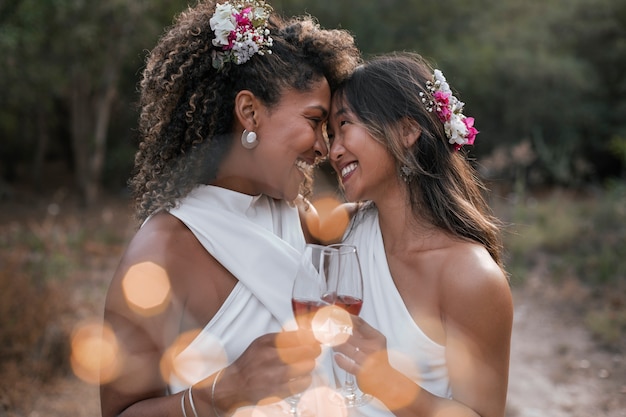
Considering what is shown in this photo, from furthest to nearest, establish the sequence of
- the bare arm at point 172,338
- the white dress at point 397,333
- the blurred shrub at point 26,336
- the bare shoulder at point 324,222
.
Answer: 1. the blurred shrub at point 26,336
2. the bare shoulder at point 324,222
3. the white dress at point 397,333
4. the bare arm at point 172,338

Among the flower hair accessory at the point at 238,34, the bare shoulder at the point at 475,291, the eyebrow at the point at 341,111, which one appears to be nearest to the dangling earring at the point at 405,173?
the eyebrow at the point at 341,111

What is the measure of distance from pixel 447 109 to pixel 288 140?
0.74 metres

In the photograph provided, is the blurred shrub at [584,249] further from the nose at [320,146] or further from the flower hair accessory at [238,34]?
the flower hair accessory at [238,34]

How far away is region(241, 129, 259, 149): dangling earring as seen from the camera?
2594mm

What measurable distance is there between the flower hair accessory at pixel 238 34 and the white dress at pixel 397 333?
968mm

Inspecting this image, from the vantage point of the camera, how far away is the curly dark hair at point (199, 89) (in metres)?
2.59

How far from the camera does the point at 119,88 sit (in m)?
19.0

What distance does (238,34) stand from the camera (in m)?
2.52

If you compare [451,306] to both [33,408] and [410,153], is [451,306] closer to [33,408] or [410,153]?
[410,153]

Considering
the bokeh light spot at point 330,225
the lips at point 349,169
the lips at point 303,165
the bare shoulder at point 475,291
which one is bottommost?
the bare shoulder at point 475,291

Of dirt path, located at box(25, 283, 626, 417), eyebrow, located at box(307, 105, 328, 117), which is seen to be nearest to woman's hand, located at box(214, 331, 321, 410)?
eyebrow, located at box(307, 105, 328, 117)

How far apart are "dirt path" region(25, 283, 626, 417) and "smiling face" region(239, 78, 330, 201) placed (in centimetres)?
358

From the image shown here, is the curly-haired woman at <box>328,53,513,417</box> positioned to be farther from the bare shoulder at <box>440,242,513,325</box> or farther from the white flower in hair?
the white flower in hair

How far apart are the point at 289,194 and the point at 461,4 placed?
16394mm
